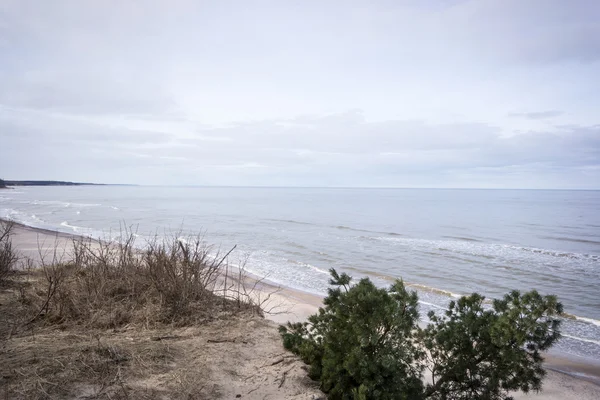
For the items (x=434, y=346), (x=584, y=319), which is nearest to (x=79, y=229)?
(x=584, y=319)

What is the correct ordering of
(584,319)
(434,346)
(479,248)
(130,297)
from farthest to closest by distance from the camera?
1. (479,248)
2. (584,319)
3. (130,297)
4. (434,346)

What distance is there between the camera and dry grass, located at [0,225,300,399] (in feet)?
13.6

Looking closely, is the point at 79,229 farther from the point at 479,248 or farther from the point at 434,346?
the point at 434,346

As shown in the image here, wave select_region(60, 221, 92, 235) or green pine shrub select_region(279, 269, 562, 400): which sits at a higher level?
green pine shrub select_region(279, 269, 562, 400)

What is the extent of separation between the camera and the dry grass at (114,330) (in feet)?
13.6

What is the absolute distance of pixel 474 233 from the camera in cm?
3044

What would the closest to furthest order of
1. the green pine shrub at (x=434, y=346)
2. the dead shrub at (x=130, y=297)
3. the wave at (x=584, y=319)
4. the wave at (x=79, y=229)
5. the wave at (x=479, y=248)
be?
the green pine shrub at (x=434, y=346) < the dead shrub at (x=130, y=297) < the wave at (x=584, y=319) < the wave at (x=479, y=248) < the wave at (x=79, y=229)

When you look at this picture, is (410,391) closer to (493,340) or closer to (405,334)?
(405,334)

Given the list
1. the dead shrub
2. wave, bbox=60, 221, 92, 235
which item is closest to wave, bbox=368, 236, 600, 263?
the dead shrub

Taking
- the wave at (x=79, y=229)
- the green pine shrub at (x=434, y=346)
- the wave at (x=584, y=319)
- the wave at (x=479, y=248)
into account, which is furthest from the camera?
the wave at (x=79, y=229)

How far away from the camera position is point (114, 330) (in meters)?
5.80

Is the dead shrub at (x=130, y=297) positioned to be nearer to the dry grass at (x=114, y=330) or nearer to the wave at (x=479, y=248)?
the dry grass at (x=114, y=330)

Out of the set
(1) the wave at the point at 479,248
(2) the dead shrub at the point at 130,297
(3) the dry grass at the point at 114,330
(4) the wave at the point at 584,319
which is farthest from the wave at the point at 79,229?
(4) the wave at the point at 584,319

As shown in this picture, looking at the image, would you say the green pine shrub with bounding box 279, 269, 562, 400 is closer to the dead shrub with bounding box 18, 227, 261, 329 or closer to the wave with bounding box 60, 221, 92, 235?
the dead shrub with bounding box 18, 227, 261, 329
